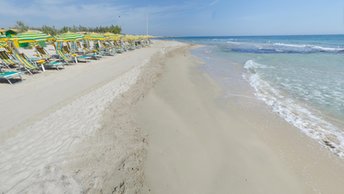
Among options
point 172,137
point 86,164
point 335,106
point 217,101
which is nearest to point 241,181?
point 172,137

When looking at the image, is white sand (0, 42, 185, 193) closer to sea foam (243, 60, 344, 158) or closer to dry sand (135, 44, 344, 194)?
dry sand (135, 44, 344, 194)

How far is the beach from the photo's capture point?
258 cm

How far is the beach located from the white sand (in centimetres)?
1

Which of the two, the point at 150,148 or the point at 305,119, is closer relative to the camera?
the point at 150,148

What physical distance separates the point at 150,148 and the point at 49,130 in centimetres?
195

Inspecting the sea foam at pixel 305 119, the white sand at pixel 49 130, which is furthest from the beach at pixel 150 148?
the sea foam at pixel 305 119

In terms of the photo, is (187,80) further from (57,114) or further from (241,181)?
(241,181)

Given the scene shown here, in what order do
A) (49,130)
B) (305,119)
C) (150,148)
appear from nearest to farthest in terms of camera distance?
(150,148) → (49,130) → (305,119)

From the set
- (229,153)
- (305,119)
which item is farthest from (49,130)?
(305,119)

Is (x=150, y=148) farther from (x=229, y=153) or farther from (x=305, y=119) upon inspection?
(x=305, y=119)

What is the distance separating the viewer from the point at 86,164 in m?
2.79

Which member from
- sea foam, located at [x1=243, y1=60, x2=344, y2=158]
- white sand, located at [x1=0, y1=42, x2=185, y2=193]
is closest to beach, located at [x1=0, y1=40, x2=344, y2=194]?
white sand, located at [x1=0, y1=42, x2=185, y2=193]

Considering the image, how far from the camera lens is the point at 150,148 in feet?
11.0

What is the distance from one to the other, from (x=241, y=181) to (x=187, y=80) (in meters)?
6.25
